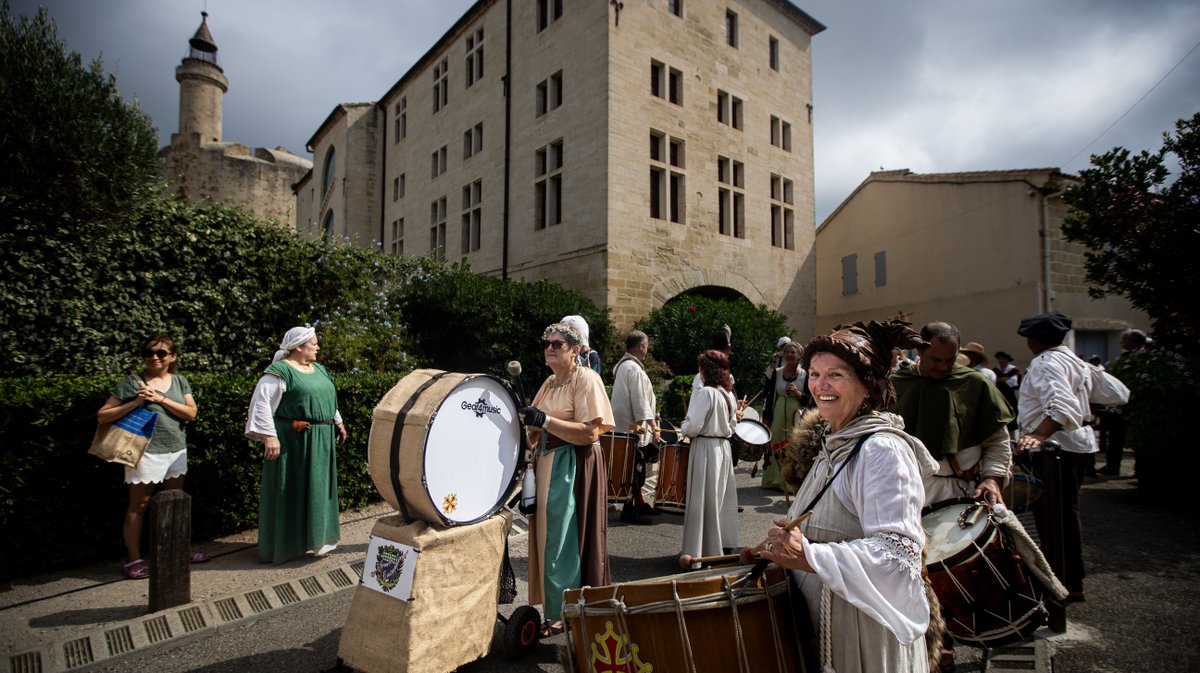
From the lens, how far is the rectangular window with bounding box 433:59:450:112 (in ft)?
74.2

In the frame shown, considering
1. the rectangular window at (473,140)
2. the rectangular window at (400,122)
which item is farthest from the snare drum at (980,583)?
the rectangular window at (400,122)

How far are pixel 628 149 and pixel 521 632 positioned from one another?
46.2ft

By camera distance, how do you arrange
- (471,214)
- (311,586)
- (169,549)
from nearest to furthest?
(169,549)
(311,586)
(471,214)

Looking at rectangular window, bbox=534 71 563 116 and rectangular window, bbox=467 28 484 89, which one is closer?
rectangular window, bbox=534 71 563 116

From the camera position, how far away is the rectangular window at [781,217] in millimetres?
19859

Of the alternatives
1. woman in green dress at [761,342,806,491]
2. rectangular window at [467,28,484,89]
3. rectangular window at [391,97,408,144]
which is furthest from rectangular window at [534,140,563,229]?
rectangular window at [391,97,408,144]

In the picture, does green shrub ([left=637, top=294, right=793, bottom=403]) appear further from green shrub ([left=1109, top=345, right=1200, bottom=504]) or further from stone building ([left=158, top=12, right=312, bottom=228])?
stone building ([left=158, top=12, right=312, bottom=228])

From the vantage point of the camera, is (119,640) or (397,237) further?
(397,237)

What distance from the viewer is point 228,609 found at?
12.8 ft

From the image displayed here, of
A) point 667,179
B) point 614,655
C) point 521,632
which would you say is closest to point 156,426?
point 521,632

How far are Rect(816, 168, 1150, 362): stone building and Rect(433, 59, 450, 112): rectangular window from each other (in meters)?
16.7

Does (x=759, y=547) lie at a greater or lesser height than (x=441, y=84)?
lesser

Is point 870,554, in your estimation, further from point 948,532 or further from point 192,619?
point 192,619

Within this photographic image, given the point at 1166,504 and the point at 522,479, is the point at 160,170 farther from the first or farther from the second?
the point at 1166,504
